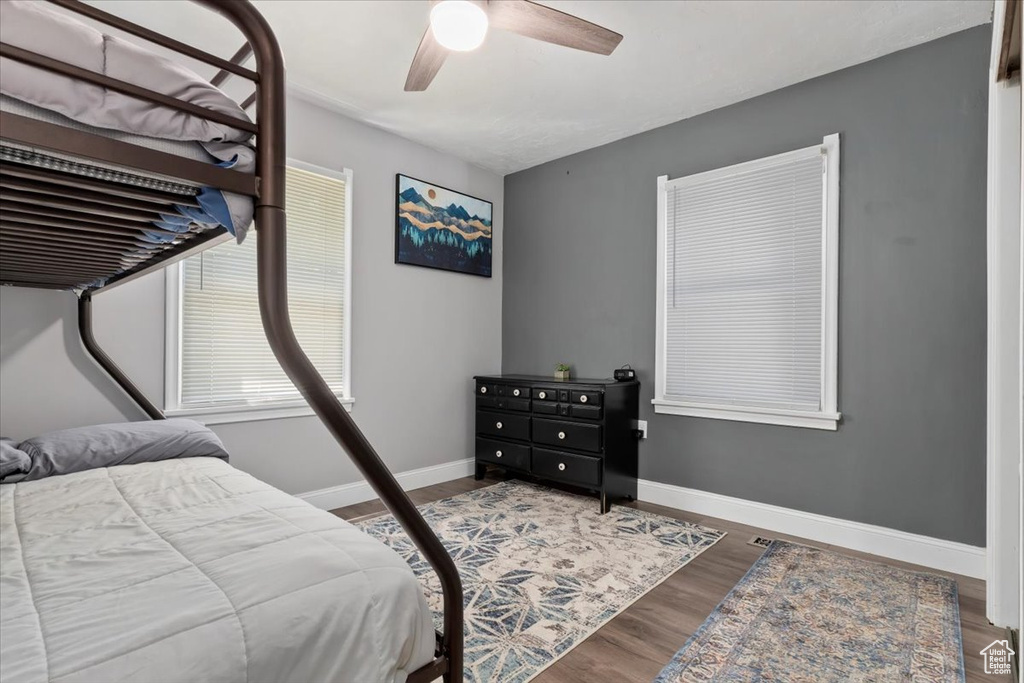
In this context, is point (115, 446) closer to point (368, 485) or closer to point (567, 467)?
point (368, 485)

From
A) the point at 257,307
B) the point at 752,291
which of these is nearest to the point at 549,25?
the point at 752,291

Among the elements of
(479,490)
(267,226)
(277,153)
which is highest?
(277,153)

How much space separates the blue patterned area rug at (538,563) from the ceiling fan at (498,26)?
7.57ft

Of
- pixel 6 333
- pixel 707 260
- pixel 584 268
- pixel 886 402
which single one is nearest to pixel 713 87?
pixel 707 260

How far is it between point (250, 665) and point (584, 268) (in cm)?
363

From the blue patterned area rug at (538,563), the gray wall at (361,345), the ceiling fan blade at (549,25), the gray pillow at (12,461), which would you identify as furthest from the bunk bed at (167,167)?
the gray wall at (361,345)

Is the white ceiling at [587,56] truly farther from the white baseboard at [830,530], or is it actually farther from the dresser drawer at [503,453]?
the white baseboard at [830,530]

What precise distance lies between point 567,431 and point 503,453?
0.65 meters

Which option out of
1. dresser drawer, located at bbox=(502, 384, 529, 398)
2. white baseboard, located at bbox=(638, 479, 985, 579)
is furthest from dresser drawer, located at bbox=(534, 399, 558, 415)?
white baseboard, located at bbox=(638, 479, 985, 579)

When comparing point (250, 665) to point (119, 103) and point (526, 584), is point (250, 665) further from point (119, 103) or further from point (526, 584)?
point (526, 584)

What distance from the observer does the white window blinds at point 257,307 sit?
294cm

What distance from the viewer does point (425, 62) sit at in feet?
7.73

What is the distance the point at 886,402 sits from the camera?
2.78 m

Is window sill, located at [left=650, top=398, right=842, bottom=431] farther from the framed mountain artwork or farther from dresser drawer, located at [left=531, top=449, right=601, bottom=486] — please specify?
the framed mountain artwork
